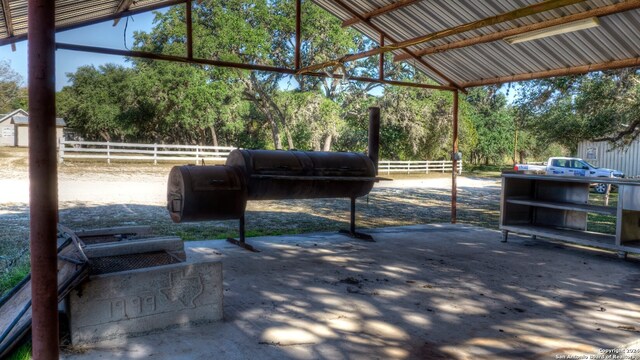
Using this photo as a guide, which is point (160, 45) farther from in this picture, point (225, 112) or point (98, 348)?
point (98, 348)

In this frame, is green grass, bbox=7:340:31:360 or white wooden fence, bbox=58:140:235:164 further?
white wooden fence, bbox=58:140:235:164

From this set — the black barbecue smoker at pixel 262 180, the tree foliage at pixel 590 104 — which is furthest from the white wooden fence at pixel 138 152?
the black barbecue smoker at pixel 262 180

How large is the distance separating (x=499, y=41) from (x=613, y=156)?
67.3 feet

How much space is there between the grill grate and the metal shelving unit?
6.22 meters

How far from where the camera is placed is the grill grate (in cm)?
385

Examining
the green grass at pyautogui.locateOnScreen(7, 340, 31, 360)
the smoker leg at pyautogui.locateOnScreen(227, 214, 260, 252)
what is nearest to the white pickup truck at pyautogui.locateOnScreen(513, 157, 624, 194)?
the smoker leg at pyautogui.locateOnScreen(227, 214, 260, 252)

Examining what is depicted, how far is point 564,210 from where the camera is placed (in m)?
8.53

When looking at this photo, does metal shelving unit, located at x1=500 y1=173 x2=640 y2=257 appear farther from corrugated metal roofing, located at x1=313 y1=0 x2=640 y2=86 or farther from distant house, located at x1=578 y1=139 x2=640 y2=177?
distant house, located at x1=578 y1=139 x2=640 y2=177

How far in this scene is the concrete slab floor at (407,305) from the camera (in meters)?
3.68

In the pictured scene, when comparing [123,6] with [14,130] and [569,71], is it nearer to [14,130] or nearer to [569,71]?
[569,71]

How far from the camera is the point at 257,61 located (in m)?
26.1

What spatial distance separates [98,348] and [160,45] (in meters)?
27.7

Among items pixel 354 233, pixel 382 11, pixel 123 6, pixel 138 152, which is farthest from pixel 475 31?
pixel 138 152

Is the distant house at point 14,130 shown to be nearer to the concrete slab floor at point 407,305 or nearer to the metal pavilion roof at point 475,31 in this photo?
the metal pavilion roof at point 475,31
